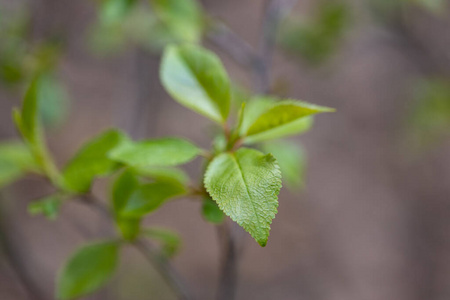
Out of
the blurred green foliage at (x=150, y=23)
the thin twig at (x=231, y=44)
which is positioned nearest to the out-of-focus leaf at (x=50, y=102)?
the blurred green foliage at (x=150, y=23)

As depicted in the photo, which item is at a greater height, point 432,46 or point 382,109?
point 432,46

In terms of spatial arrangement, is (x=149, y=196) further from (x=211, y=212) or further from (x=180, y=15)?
Answer: (x=180, y=15)

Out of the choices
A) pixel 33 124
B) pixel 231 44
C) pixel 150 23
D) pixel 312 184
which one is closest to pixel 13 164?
pixel 33 124

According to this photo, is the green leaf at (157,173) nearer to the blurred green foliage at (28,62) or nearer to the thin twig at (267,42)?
the thin twig at (267,42)

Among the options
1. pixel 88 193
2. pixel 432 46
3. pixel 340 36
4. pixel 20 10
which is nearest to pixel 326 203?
pixel 432 46

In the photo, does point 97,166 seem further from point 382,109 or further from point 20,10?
point 382,109

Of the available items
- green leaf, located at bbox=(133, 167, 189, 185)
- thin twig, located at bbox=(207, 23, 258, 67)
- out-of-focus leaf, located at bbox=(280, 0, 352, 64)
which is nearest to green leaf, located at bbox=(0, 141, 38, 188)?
green leaf, located at bbox=(133, 167, 189, 185)

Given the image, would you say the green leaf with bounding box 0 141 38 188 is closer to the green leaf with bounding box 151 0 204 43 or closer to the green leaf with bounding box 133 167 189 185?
the green leaf with bounding box 133 167 189 185

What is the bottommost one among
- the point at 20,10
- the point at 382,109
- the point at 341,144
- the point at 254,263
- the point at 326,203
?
the point at 254,263
